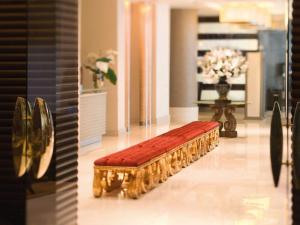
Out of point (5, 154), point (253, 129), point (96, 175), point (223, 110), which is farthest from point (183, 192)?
point (253, 129)

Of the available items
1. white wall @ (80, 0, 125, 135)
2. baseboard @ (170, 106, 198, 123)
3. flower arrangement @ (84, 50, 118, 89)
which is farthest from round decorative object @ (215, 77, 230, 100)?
baseboard @ (170, 106, 198, 123)

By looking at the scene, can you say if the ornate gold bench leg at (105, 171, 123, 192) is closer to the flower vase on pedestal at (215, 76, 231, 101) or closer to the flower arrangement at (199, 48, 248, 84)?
the flower arrangement at (199, 48, 248, 84)

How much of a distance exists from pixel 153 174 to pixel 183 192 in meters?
0.49

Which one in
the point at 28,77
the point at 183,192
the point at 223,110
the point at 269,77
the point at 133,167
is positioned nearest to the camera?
the point at 28,77

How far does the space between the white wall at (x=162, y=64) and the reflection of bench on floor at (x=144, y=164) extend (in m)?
8.17

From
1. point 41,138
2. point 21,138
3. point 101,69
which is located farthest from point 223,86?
point 41,138

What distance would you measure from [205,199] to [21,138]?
390cm

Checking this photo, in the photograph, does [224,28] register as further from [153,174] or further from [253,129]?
[153,174]

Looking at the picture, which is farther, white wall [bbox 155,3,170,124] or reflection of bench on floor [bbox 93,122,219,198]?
white wall [bbox 155,3,170,124]

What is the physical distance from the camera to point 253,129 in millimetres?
17000

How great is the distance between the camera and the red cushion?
24.6ft

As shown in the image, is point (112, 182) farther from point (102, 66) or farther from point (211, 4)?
point (211, 4)

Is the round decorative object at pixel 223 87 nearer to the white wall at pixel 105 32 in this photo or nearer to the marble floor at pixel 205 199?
the white wall at pixel 105 32

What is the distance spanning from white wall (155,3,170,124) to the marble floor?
7.44 m
